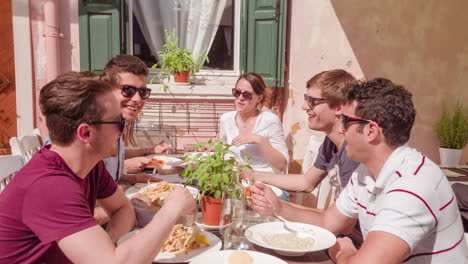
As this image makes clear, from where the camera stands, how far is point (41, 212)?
3.72ft

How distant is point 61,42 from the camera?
15.0 ft

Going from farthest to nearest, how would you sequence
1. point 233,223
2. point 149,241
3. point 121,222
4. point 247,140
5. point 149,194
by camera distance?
1. point 247,140
2. point 149,194
3. point 121,222
4. point 233,223
5. point 149,241

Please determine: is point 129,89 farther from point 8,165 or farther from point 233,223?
point 233,223

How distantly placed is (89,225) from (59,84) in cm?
45

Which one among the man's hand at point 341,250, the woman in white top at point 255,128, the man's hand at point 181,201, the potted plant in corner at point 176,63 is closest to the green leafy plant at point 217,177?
the man's hand at point 181,201

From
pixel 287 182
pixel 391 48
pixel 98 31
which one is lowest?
pixel 287 182

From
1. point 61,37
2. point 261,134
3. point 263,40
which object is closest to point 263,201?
point 261,134

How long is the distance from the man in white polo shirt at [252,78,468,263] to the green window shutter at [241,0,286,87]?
310 centimetres

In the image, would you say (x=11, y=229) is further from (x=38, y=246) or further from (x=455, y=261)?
(x=455, y=261)

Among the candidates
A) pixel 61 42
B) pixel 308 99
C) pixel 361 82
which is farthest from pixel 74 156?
pixel 61 42

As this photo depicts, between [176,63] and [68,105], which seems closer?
[68,105]

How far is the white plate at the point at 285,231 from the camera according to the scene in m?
1.46

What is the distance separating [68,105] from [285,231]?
98cm

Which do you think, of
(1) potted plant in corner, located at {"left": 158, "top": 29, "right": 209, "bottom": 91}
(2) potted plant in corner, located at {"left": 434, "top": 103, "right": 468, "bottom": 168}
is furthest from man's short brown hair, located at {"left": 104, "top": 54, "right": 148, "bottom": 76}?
(2) potted plant in corner, located at {"left": 434, "top": 103, "right": 468, "bottom": 168}
